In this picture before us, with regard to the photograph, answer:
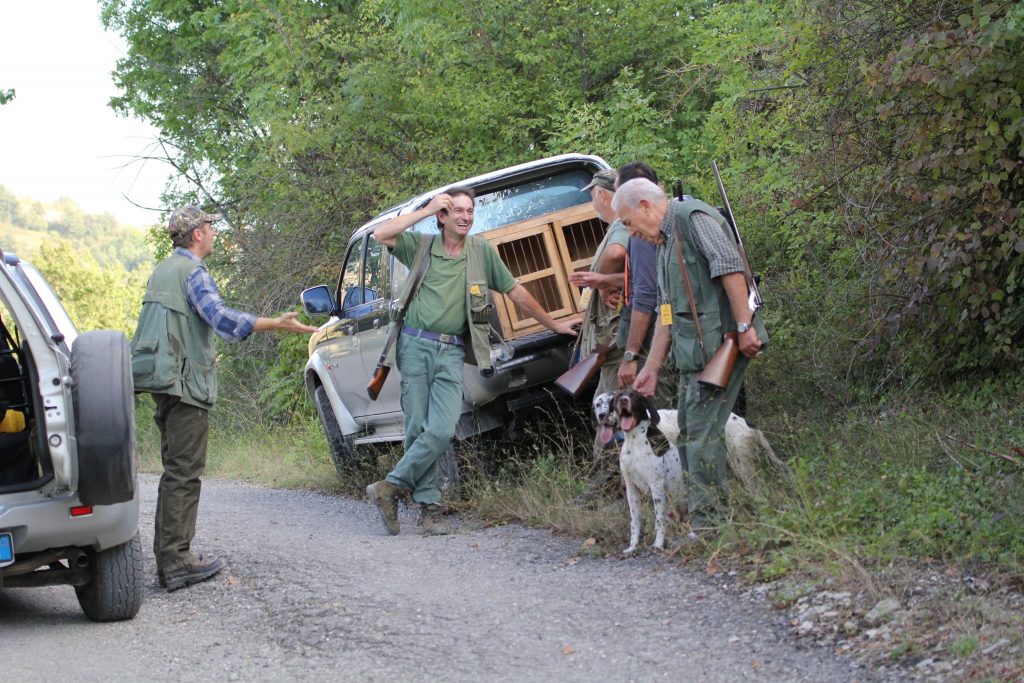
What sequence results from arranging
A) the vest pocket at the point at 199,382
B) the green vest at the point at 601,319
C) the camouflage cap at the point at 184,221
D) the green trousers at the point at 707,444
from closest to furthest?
the green trousers at the point at 707,444 < the vest pocket at the point at 199,382 < the camouflage cap at the point at 184,221 < the green vest at the point at 601,319

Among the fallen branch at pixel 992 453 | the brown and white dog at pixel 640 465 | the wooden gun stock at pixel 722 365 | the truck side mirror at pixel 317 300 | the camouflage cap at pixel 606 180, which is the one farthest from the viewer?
the truck side mirror at pixel 317 300

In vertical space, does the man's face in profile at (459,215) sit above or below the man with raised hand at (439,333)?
above

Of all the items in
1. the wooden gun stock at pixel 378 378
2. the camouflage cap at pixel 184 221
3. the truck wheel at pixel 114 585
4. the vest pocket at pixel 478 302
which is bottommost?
the truck wheel at pixel 114 585

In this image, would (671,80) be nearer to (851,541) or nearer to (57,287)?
(851,541)

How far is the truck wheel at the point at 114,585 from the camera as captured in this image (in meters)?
6.06

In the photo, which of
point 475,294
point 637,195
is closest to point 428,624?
point 637,195

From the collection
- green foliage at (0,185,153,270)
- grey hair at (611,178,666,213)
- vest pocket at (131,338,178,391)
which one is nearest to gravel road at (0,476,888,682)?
vest pocket at (131,338,178,391)

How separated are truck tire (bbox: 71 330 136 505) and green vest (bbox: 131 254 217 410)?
3.23ft

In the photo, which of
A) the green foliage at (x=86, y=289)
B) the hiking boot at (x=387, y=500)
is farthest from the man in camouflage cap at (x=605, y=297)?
the green foliage at (x=86, y=289)

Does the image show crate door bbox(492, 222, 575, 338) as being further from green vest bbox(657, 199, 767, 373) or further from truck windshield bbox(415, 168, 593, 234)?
green vest bbox(657, 199, 767, 373)

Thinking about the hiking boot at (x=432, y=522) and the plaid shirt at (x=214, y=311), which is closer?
the plaid shirt at (x=214, y=311)

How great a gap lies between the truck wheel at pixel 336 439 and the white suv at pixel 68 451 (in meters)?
4.84

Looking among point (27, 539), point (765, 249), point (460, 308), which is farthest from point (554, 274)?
point (27, 539)

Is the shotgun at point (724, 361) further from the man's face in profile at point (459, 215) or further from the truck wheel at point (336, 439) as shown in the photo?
the truck wheel at point (336, 439)
